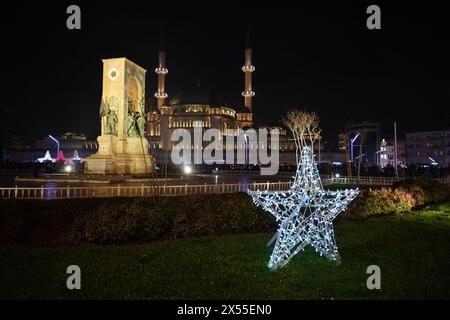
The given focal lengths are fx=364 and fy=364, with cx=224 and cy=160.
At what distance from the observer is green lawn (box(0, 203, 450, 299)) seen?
6980mm

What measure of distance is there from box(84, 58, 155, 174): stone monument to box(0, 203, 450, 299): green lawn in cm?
2215

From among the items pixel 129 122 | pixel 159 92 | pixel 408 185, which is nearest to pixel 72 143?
pixel 159 92

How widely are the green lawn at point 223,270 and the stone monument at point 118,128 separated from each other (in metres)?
22.2

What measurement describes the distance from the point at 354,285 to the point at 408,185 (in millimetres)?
15074

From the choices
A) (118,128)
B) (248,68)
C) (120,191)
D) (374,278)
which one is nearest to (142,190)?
(120,191)

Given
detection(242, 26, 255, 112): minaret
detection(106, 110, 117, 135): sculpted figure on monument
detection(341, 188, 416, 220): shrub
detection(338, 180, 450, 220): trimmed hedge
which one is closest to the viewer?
detection(341, 188, 416, 220): shrub

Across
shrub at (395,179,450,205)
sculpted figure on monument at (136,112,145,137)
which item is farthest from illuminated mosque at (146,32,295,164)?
shrub at (395,179,450,205)

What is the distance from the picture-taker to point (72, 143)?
120188mm

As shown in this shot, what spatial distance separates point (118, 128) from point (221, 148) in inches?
2751

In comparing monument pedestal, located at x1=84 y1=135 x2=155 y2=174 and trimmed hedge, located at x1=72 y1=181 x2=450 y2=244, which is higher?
monument pedestal, located at x1=84 y1=135 x2=155 y2=174

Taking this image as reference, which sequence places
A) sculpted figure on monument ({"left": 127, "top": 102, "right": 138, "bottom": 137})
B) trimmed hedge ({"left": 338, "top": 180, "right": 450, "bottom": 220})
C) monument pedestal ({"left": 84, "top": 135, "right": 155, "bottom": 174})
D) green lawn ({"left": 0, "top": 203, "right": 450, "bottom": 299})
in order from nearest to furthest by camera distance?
green lawn ({"left": 0, "top": 203, "right": 450, "bottom": 299}), trimmed hedge ({"left": 338, "top": 180, "right": 450, "bottom": 220}), monument pedestal ({"left": 84, "top": 135, "right": 155, "bottom": 174}), sculpted figure on monument ({"left": 127, "top": 102, "right": 138, "bottom": 137})

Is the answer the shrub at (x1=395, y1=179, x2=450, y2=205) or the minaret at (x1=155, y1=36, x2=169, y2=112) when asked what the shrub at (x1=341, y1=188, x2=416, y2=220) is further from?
the minaret at (x1=155, y1=36, x2=169, y2=112)

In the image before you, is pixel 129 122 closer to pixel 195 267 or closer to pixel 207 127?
pixel 195 267

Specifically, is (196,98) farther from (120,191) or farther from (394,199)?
(394,199)
